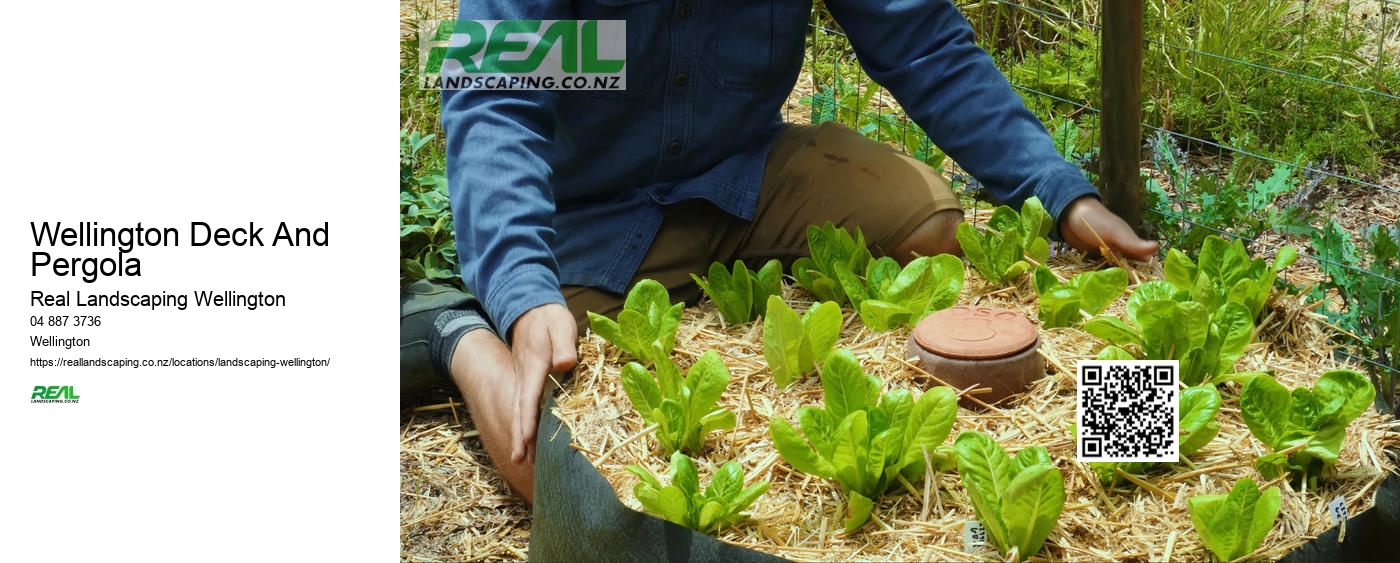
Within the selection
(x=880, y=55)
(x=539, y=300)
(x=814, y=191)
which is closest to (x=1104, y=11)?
(x=880, y=55)

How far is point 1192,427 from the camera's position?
146cm

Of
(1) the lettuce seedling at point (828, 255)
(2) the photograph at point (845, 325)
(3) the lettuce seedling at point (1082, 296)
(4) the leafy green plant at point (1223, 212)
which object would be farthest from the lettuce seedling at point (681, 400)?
(4) the leafy green plant at point (1223, 212)

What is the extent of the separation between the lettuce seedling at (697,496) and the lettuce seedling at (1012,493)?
0.22 metres

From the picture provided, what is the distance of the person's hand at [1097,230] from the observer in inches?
76.9

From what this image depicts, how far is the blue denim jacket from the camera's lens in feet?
6.84

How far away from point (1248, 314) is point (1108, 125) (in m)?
0.53

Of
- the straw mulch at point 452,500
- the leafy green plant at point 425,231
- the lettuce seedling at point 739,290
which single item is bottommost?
the straw mulch at point 452,500

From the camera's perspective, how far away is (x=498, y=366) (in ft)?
6.60

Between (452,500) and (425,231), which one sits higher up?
(425,231)

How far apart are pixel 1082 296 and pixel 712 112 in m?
0.70

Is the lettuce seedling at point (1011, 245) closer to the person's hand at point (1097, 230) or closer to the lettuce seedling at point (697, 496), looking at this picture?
the person's hand at point (1097, 230)

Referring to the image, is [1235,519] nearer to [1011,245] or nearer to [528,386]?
[1011,245]

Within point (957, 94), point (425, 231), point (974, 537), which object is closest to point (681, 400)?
point (974, 537)

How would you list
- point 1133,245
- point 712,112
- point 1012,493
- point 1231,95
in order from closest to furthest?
point 1012,493 < point 1133,245 < point 712,112 < point 1231,95
